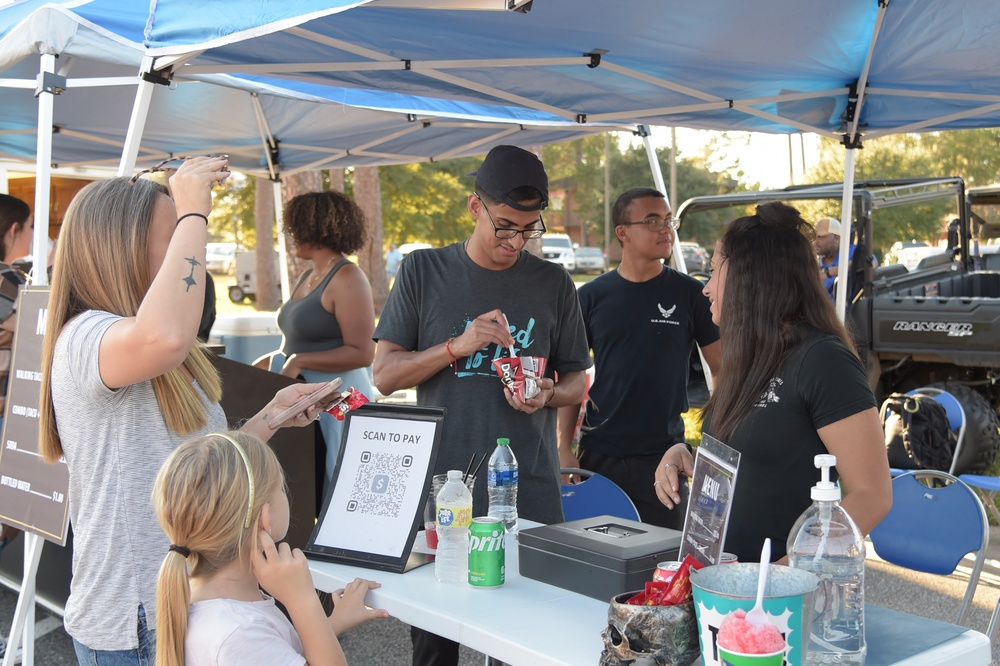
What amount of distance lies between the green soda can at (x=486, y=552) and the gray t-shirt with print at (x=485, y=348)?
682 millimetres

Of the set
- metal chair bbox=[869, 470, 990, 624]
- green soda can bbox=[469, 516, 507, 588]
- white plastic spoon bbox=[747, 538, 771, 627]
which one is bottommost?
metal chair bbox=[869, 470, 990, 624]

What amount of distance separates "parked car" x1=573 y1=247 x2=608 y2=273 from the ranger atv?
32.9 m

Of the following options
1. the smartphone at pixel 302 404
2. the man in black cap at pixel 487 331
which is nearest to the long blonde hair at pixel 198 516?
the smartphone at pixel 302 404

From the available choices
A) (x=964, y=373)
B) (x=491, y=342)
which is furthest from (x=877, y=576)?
(x=491, y=342)

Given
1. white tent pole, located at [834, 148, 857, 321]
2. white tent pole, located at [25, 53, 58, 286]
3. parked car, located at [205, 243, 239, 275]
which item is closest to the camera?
white tent pole, located at [25, 53, 58, 286]

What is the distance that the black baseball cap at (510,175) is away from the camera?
294 centimetres

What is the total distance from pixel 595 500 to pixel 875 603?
2316mm

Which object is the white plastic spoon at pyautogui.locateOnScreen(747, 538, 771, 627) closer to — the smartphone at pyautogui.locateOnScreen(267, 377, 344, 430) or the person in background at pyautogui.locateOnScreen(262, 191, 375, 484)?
the smartphone at pyautogui.locateOnScreen(267, 377, 344, 430)

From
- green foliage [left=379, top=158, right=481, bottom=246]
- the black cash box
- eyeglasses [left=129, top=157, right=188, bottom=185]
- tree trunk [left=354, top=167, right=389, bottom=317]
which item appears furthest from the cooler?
green foliage [left=379, top=158, right=481, bottom=246]

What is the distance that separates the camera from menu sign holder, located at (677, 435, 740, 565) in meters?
1.74

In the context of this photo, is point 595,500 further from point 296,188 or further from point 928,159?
point 928,159

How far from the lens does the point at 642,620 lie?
158 cm

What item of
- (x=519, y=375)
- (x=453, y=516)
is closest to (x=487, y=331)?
(x=519, y=375)

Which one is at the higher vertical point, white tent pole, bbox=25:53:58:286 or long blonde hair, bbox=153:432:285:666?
white tent pole, bbox=25:53:58:286
